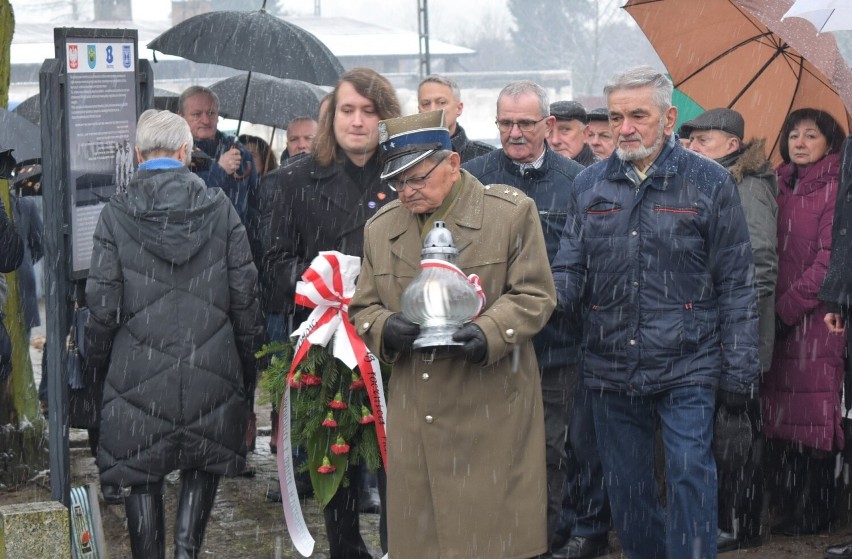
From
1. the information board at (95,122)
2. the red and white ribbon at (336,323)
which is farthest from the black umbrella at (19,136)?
the red and white ribbon at (336,323)

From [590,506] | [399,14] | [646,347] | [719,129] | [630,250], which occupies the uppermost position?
[399,14]

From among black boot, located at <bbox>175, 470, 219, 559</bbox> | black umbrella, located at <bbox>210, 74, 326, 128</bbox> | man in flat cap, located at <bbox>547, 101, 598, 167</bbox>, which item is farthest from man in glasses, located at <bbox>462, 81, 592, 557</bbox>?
black umbrella, located at <bbox>210, 74, 326, 128</bbox>

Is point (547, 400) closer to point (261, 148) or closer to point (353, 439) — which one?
point (353, 439)

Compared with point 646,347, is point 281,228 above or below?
above

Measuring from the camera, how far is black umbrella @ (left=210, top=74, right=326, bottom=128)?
35.5 ft

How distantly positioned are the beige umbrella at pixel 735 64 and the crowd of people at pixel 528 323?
2.70 feet

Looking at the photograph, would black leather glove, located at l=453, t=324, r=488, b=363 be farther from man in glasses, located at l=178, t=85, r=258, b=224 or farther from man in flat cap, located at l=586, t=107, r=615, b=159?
man in flat cap, located at l=586, t=107, r=615, b=159

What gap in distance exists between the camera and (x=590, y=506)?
21.3ft

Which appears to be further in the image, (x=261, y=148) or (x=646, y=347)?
(x=261, y=148)

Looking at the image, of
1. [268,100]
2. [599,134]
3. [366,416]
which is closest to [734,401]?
[366,416]

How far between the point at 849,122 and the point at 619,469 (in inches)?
116

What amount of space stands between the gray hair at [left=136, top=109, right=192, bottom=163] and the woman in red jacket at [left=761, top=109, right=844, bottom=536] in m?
3.04

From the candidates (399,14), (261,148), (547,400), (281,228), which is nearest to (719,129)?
(547,400)

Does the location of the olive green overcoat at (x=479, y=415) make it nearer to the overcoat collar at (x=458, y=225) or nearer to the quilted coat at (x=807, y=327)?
the overcoat collar at (x=458, y=225)
